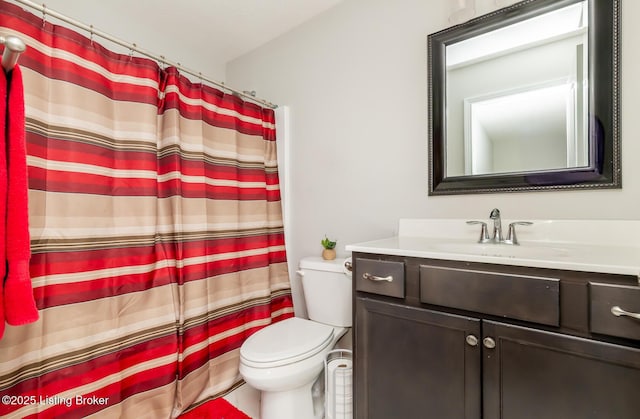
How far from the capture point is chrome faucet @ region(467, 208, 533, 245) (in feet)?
4.07

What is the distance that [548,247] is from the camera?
1135 mm

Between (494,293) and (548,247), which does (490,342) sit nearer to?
(494,293)

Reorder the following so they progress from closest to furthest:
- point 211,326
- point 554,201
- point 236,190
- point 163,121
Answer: point 554,201 → point 163,121 → point 211,326 → point 236,190

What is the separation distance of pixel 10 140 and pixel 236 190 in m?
1.03

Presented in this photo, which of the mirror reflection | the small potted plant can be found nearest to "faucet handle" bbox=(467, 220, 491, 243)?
the mirror reflection

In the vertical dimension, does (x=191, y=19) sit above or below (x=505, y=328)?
above

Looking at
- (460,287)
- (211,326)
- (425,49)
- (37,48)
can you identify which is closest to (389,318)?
(460,287)

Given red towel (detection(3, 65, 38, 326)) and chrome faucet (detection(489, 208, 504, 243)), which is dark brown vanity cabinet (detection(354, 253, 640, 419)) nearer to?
chrome faucet (detection(489, 208, 504, 243))

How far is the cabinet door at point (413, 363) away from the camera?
96 cm

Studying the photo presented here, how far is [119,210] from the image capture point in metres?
1.34

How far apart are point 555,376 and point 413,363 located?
1.31ft

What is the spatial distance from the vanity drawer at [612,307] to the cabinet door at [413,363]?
29cm

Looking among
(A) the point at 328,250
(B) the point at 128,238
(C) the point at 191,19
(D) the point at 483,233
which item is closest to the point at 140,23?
(C) the point at 191,19

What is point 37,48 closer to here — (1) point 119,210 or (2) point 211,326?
(1) point 119,210
